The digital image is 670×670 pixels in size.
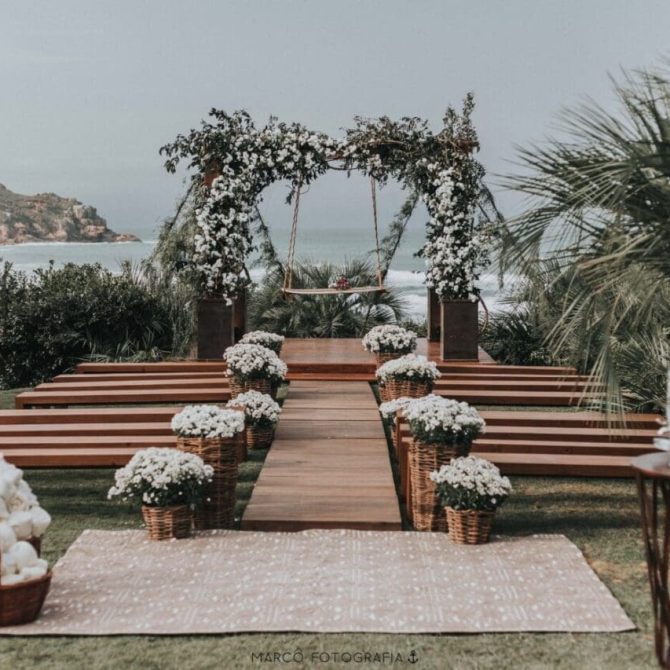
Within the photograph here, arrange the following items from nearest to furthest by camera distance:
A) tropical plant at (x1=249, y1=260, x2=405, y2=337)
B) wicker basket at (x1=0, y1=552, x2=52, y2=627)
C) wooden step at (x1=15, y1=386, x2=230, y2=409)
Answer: wicker basket at (x1=0, y1=552, x2=52, y2=627) < wooden step at (x1=15, y1=386, x2=230, y2=409) < tropical plant at (x1=249, y1=260, x2=405, y2=337)

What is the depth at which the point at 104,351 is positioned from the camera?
10.8 meters

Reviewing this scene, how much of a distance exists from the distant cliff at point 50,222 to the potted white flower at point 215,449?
3084 cm

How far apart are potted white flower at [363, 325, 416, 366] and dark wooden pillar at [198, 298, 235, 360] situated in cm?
173

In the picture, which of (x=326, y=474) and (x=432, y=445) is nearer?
(x=432, y=445)

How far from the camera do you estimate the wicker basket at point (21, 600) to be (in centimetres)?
354

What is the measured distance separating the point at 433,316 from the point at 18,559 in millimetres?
8401

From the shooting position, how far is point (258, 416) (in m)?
6.48

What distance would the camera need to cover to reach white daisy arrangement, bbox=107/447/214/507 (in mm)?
4551

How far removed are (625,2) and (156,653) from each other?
81.8 feet

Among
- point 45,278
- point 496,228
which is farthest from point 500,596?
point 45,278

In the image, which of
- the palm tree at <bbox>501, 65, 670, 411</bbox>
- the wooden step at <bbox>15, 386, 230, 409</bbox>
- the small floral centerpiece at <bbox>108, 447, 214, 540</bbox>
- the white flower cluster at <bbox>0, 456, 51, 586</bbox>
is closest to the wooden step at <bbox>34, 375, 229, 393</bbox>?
the wooden step at <bbox>15, 386, 230, 409</bbox>

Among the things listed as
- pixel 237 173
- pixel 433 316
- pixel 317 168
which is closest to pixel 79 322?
pixel 237 173

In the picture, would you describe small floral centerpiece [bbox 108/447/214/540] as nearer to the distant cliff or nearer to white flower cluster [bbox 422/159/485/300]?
white flower cluster [bbox 422/159/485/300]

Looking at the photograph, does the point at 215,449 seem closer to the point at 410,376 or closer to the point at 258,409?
the point at 258,409
